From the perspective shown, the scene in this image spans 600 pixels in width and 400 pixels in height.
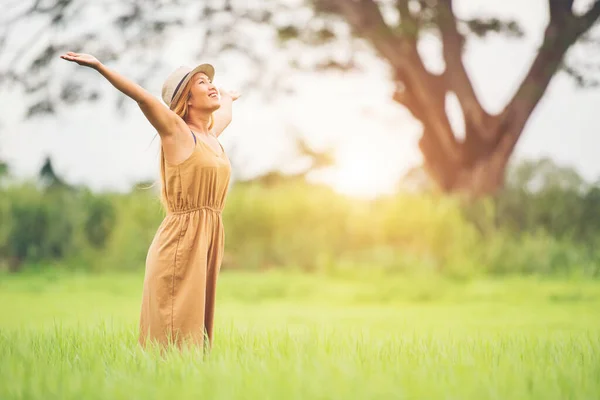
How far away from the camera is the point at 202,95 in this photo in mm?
3881

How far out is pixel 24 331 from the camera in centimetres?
520

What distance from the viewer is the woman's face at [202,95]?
3.88m

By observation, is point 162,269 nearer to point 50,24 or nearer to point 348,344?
point 348,344

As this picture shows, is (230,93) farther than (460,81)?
No

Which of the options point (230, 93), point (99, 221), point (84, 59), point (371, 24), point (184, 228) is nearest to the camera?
point (84, 59)

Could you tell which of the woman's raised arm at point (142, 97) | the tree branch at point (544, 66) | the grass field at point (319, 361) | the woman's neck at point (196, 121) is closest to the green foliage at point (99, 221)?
the grass field at point (319, 361)

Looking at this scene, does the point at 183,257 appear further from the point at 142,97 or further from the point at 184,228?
the point at 142,97

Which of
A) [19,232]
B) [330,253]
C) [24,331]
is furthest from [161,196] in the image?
[19,232]

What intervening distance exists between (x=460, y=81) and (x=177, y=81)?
383 inches

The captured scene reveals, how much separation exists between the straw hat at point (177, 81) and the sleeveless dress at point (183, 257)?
11.5 inches

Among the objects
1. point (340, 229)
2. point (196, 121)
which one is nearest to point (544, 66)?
point (340, 229)

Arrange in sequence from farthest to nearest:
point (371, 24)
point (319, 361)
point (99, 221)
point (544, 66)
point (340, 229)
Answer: point (544, 66) → point (99, 221) → point (371, 24) → point (340, 229) → point (319, 361)

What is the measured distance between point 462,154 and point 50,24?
7.44 meters

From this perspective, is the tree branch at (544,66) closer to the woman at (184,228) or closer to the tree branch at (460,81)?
the tree branch at (460,81)
